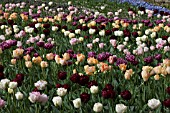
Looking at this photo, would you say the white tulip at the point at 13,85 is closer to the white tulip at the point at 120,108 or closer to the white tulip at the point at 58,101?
the white tulip at the point at 58,101

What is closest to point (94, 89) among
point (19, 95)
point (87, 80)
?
point (87, 80)

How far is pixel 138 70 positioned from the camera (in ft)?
17.0

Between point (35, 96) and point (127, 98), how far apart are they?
0.89 metres

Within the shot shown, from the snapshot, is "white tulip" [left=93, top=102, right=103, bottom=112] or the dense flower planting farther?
the dense flower planting

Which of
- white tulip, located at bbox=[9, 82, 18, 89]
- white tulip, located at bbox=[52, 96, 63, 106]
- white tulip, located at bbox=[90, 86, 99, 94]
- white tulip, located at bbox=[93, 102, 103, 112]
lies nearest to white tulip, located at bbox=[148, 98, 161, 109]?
white tulip, located at bbox=[93, 102, 103, 112]

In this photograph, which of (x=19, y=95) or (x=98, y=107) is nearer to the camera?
(x=98, y=107)

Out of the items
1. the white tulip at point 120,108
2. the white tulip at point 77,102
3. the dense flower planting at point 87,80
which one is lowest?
the dense flower planting at point 87,80

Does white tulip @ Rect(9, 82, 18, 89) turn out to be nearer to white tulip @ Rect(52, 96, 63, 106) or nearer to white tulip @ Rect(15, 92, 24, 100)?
white tulip @ Rect(15, 92, 24, 100)

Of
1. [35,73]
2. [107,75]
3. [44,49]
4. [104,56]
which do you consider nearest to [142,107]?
[107,75]

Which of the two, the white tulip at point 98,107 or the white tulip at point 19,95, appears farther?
the white tulip at point 19,95

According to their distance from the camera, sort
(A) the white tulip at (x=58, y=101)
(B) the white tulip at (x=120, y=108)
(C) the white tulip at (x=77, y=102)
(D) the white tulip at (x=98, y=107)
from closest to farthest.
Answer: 1. (B) the white tulip at (x=120, y=108)
2. (D) the white tulip at (x=98, y=107)
3. (C) the white tulip at (x=77, y=102)
4. (A) the white tulip at (x=58, y=101)

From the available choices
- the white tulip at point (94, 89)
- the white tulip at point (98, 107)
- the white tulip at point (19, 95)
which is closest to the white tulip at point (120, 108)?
the white tulip at point (98, 107)

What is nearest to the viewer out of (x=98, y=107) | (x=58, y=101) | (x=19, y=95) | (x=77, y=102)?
(x=98, y=107)

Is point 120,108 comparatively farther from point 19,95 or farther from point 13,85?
point 13,85
